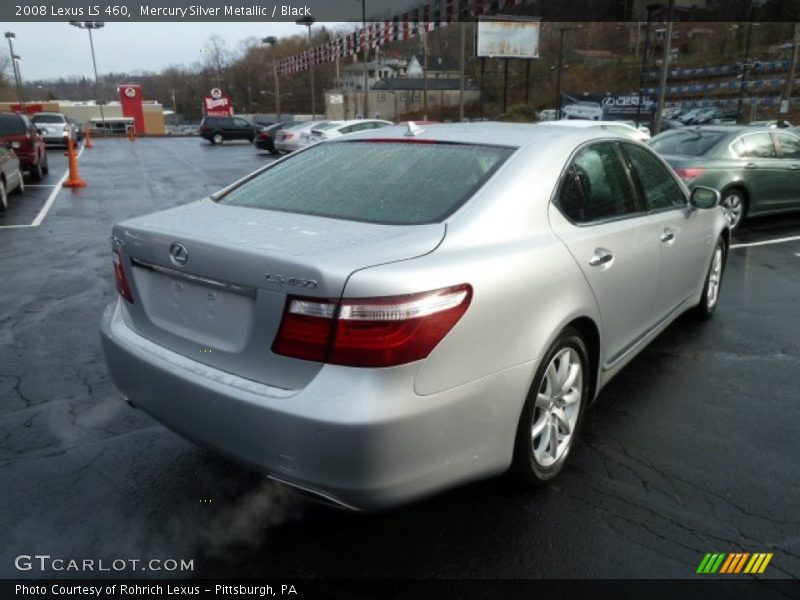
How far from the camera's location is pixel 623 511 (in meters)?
2.67

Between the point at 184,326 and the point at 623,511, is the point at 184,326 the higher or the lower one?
the higher one

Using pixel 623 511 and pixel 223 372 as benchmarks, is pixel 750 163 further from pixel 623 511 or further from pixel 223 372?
pixel 223 372

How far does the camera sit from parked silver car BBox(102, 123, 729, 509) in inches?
79.0

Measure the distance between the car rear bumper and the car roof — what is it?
4.00ft

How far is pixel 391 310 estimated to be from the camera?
1997 mm

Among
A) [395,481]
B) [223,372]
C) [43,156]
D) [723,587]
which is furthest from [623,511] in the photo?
[43,156]

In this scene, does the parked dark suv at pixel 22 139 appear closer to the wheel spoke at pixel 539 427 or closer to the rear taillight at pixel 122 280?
the rear taillight at pixel 122 280

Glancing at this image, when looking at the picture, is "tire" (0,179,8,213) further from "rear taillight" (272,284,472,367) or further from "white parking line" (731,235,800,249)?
"white parking line" (731,235,800,249)

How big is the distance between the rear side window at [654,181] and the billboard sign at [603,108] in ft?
133

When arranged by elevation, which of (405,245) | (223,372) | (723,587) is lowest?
(723,587)

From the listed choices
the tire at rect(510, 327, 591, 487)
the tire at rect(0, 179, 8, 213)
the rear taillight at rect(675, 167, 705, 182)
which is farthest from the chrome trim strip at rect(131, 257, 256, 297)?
the tire at rect(0, 179, 8, 213)

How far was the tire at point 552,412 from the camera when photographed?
252 centimetres

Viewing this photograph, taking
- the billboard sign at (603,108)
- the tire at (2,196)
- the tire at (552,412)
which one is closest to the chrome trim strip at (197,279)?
the tire at (552,412)

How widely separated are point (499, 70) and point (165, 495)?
10235 cm
